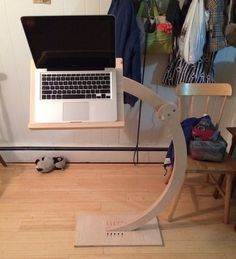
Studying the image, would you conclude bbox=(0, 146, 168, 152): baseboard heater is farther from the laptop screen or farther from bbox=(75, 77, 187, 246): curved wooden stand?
the laptop screen

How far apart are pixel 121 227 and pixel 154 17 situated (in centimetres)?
144

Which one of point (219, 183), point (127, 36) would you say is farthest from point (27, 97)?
point (219, 183)

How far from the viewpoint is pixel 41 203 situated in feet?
6.53

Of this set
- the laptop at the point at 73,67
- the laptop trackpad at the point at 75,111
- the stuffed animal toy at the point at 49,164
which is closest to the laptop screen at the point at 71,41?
the laptop at the point at 73,67

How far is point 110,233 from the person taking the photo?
1.72 meters

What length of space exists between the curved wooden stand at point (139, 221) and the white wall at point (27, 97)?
0.76 meters

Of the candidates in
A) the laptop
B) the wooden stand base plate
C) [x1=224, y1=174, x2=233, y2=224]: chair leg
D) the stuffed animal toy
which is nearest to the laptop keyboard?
the laptop

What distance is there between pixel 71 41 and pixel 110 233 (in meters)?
1.21

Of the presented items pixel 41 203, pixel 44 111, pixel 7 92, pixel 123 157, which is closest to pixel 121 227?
pixel 41 203

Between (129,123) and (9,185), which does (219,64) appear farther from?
(9,185)

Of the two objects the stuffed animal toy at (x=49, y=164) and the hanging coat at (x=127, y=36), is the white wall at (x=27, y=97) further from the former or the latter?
the hanging coat at (x=127, y=36)

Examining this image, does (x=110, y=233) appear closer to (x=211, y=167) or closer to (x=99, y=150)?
(x=211, y=167)

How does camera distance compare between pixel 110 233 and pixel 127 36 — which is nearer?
pixel 110 233

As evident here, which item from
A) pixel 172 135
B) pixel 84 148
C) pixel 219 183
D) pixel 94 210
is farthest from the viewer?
pixel 84 148
